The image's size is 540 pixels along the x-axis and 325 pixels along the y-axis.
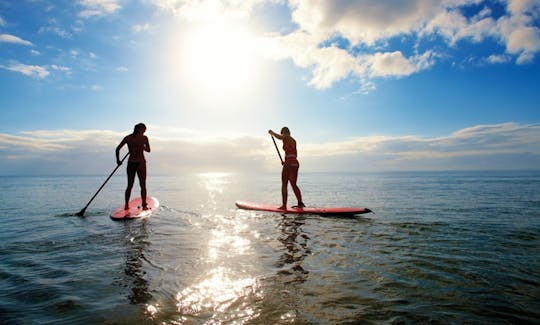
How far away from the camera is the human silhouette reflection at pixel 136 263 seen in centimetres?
380

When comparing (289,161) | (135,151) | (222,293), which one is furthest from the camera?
(289,161)

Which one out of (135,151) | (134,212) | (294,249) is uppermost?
(135,151)

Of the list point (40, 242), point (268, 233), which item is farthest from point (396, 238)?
point (40, 242)

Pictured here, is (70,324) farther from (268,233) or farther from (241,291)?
(268,233)

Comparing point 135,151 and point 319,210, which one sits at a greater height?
point 135,151

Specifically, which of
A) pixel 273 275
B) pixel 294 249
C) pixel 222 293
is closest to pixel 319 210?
pixel 294 249

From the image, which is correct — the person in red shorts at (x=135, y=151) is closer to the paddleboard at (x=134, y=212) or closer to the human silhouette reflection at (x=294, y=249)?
the paddleboard at (x=134, y=212)

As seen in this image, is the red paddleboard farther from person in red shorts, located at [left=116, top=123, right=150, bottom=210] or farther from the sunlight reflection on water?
the sunlight reflection on water

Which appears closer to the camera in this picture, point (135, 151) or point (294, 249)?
point (294, 249)

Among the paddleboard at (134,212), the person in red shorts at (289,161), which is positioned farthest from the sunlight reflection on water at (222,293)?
the person in red shorts at (289,161)

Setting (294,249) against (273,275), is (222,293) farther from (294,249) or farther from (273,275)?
(294,249)

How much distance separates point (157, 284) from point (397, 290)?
3.35 meters

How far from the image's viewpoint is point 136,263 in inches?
206

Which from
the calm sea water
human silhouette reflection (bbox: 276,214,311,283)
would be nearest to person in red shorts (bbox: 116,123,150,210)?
the calm sea water
